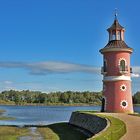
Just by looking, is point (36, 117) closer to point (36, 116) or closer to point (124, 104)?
point (36, 116)

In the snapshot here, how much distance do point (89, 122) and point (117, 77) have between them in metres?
7.33

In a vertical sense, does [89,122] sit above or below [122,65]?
below

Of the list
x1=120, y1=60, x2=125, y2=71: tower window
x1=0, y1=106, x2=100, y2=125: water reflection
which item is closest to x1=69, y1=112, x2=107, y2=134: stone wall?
x1=120, y1=60, x2=125, y2=71: tower window

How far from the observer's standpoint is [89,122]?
106 feet

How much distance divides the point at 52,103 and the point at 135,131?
173932 mm

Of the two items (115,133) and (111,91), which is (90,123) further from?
(115,133)

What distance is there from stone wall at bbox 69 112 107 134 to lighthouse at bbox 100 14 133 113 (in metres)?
3.07

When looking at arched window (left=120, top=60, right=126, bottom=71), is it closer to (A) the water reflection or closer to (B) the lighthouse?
(B) the lighthouse

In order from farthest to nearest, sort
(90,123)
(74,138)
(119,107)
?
(119,107), (90,123), (74,138)

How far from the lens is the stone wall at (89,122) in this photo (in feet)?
89.5

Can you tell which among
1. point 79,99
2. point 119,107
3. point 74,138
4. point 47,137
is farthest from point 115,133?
point 79,99

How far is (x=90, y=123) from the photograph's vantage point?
31.8m

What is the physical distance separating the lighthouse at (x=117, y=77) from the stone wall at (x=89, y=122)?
3069mm

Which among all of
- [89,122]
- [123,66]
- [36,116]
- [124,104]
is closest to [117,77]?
[123,66]
